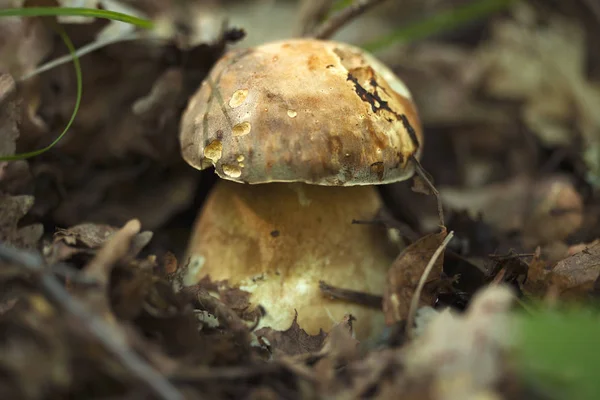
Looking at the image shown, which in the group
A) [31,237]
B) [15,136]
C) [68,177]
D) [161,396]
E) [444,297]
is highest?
[15,136]

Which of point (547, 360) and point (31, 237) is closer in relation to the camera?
point (547, 360)

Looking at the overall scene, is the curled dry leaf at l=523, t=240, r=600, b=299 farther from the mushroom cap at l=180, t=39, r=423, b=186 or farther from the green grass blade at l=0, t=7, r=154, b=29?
the green grass blade at l=0, t=7, r=154, b=29

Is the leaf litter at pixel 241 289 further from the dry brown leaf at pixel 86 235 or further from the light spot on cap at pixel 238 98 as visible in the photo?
the light spot on cap at pixel 238 98

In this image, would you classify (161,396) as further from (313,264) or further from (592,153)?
(592,153)

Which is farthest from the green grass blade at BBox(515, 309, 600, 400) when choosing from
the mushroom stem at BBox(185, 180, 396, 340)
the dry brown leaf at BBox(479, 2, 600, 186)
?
the dry brown leaf at BBox(479, 2, 600, 186)

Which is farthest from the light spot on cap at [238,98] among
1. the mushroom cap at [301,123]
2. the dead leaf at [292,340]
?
the dead leaf at [292,340]

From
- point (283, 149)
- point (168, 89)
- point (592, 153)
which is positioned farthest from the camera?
point (592, 153)

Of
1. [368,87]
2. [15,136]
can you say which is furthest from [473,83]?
[15,136]
